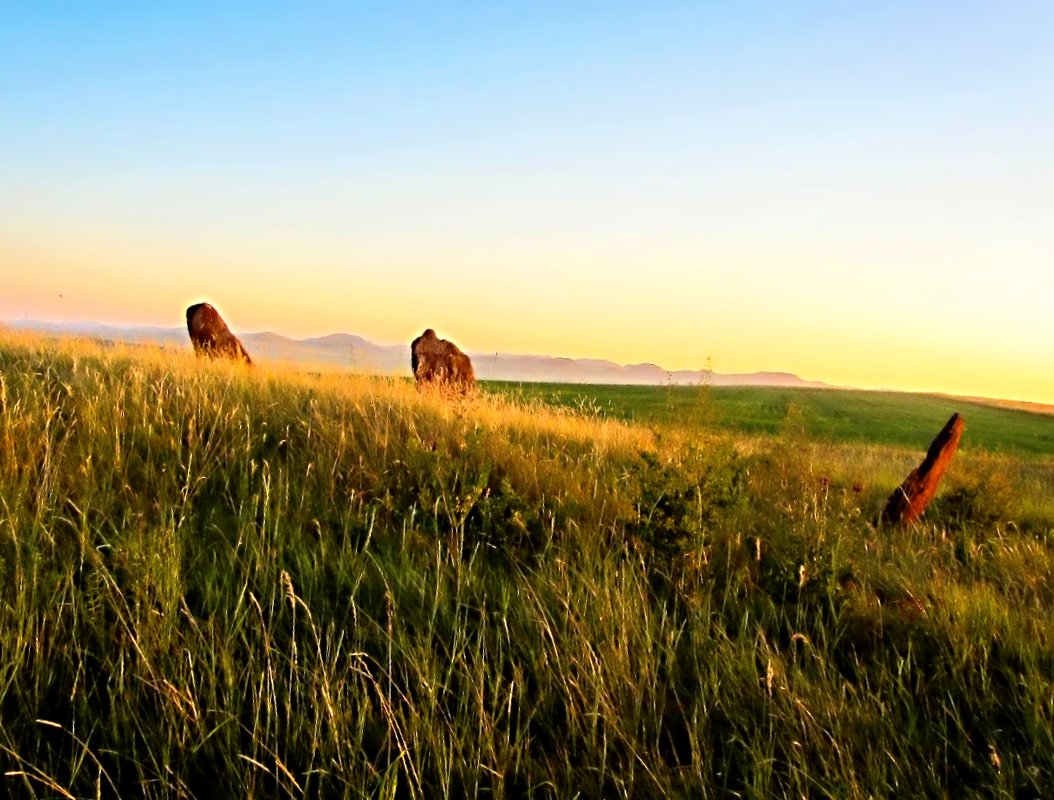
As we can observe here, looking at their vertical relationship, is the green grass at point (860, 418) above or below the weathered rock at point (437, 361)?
below

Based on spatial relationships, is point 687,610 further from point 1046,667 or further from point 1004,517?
point 1004,517

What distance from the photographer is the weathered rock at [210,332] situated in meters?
13.5

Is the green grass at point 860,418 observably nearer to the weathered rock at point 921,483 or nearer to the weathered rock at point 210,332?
the weathered rock at point 921,483

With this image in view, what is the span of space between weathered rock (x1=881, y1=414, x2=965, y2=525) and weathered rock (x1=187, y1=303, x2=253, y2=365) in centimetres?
1095

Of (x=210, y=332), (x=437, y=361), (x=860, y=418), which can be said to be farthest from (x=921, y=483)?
(x=860, y=418)

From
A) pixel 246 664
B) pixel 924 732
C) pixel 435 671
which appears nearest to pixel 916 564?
pixel 924 732

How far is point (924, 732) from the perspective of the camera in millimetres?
A: 2748

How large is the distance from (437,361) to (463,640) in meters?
11.4

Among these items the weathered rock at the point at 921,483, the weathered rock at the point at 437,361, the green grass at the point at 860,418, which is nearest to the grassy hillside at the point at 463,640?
the weathered rock at the point at 921,483

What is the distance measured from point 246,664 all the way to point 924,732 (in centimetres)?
269

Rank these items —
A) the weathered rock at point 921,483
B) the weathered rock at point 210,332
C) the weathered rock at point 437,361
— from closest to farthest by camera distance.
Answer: the weathered rock at point 921,483 < the weathered rock at point 210,332 < the weathered rock at point 437,361

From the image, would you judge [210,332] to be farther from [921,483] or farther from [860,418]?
[860,418]

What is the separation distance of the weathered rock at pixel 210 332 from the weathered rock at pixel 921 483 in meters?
11.0

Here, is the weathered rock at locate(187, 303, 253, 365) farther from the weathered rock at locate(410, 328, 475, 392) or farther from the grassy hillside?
the grassy hillside
